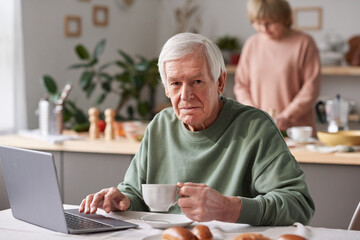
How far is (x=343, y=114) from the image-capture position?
10.8 feet

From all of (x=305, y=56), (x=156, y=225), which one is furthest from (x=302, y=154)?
(x=156, y=225)

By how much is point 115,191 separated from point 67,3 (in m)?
3.67

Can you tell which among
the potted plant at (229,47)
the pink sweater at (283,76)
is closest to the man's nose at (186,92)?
the pink sweater at (283,76)

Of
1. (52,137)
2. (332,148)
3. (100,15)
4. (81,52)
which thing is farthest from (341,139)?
(100,15)

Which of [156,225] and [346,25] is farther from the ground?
[346,25]

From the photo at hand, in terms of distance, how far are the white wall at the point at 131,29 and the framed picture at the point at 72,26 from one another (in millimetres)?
47

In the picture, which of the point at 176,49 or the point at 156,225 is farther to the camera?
the point at 176,49

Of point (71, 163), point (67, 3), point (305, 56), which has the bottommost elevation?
point (71, 163)

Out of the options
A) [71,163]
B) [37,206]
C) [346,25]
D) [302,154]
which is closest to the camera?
[37,206]

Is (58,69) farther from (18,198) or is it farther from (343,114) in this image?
(18,198)

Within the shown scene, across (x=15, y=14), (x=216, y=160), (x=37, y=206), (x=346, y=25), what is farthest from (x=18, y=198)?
(x=346, y=25)

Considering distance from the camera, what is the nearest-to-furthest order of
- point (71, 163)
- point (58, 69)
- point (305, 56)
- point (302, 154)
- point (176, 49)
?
point (176, 49), point (302, 154), point (71, 163), point (305, 56), point (58, 69)

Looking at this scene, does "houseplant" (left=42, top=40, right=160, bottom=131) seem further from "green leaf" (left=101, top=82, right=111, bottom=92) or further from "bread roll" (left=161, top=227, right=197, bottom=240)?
"bread roll" (left=161, top=227, right=197, bottom=240)

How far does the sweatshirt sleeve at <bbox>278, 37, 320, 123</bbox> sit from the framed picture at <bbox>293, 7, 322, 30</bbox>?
2.22 m
